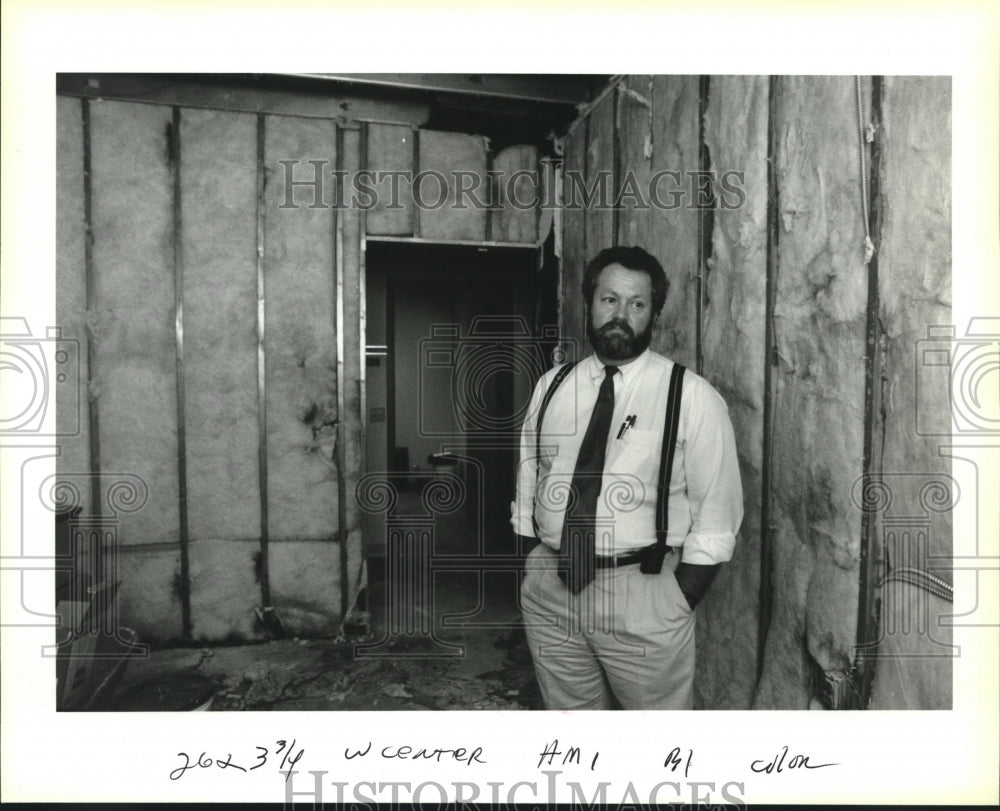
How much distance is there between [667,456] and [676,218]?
874 mm

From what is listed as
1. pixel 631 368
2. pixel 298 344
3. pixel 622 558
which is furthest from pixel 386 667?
pixel 631 368

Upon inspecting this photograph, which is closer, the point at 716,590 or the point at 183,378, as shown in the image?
the point at 716,590

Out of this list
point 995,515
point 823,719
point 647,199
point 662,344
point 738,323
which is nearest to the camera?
point 995,515

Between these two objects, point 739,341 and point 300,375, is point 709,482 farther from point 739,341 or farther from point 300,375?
point 300,375

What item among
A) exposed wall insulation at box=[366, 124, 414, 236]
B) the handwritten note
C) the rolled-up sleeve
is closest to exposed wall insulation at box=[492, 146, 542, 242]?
exposed wall insulation at box=[366, 124, 414, 236]

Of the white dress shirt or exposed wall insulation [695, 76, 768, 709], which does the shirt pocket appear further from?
exposed wall insulation [695, 76, 768, 709]

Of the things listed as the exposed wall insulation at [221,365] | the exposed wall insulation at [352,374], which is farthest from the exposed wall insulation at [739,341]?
the exposed wall insulation at [221,365]

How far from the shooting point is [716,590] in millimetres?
1775

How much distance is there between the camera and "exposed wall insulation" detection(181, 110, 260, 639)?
2766 millimetres

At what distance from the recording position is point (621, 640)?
1.49 meters

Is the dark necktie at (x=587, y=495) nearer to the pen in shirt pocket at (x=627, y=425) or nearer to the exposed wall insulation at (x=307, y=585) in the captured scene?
the pen in shirt pocket at (x=627, y=425)

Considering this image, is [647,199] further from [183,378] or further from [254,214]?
[183,378]

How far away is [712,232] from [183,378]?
2.30 meters

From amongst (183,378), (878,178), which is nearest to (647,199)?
(878,178)
